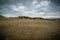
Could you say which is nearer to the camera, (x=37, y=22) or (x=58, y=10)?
(x=58, y=10)

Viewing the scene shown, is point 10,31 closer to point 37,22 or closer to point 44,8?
point 44,8

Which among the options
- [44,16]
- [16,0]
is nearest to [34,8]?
[44,16]

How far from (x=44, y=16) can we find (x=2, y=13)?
79.1 inches

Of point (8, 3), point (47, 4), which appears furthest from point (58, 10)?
point (8, 3)

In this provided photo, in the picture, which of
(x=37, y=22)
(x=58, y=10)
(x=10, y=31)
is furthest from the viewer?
(x=37, y=22)

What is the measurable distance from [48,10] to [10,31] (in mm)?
2092

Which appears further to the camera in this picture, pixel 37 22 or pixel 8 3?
pixel 37 22

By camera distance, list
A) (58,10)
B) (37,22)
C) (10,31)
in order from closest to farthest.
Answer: (58,10) → (10,31) → (37,22)

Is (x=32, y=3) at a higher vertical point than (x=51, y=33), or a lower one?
higher

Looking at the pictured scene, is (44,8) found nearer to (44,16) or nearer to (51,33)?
(44,16)

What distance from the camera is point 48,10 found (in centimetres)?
480

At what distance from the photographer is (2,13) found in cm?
A: 484

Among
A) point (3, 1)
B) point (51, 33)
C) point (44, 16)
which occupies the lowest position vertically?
point (51, 33)

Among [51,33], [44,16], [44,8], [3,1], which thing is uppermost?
[3,1]
